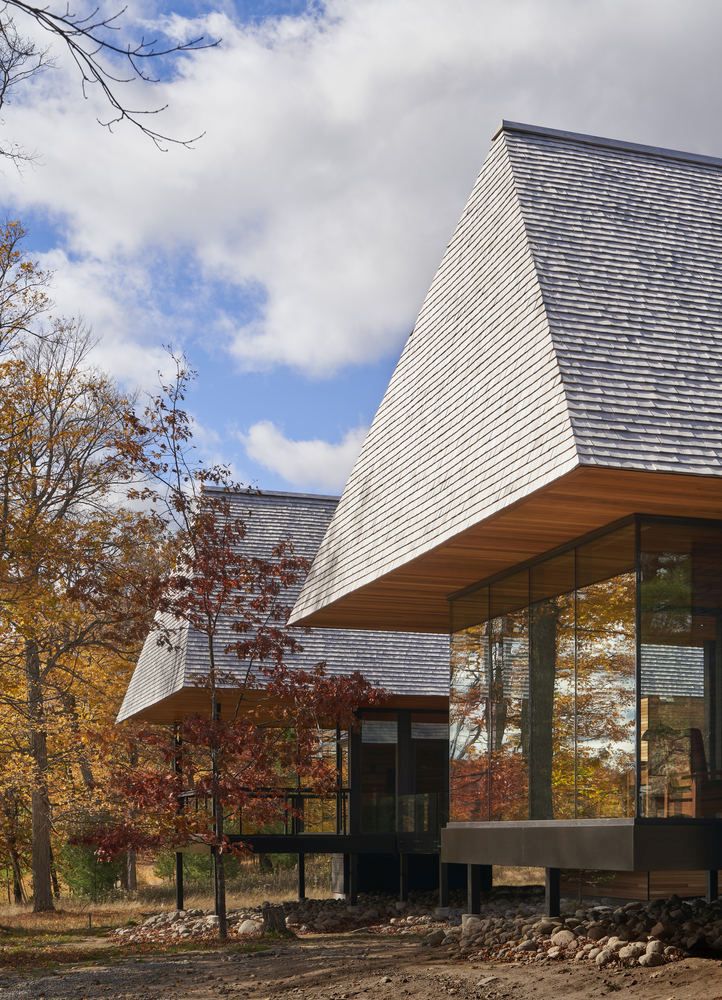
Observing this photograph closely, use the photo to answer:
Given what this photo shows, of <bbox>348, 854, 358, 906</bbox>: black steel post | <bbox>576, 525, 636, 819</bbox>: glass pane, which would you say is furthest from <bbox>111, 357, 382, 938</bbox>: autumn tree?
<bbox>576, 525, 636, 819</bbox>: glass pane

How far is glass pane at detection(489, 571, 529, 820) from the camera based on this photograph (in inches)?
466

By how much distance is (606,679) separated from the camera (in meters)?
10.3

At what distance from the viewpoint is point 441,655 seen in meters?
21.0

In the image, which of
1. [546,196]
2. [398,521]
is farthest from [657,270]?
[398,521]

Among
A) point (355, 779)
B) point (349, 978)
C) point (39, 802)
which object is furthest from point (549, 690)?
point (39, 802)

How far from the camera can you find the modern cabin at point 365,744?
19875 mm

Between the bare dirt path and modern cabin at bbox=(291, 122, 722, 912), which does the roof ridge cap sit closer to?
modern cabin at bbox=(291, 122, 722, 912)

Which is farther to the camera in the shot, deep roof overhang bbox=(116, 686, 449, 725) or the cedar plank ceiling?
deep roof overhang bbox=(116, 686, 449, 725)

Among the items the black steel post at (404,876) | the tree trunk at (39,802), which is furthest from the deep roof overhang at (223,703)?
the tree trunk at (39,802)

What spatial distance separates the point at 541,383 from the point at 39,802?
20837 millimetres

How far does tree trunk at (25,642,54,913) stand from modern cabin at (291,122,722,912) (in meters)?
13.8

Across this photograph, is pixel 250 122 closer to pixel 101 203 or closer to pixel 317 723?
pixel 101 203

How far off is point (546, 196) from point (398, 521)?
366cm

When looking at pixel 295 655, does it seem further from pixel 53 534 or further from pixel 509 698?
pixel 509 698
